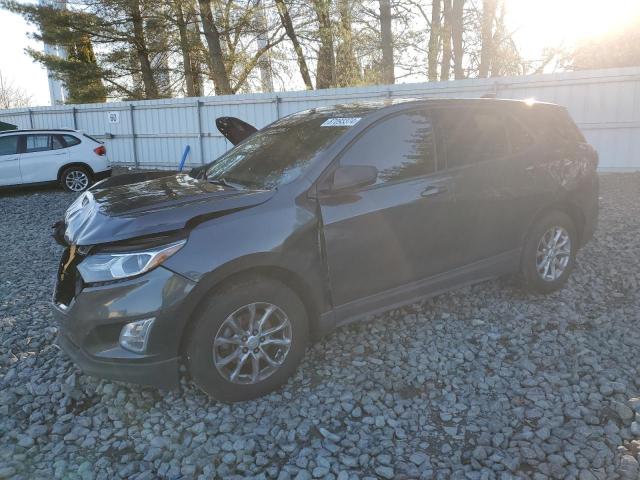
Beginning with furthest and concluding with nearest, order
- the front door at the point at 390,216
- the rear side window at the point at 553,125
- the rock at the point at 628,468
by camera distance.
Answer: the rear side window at the point at 553,125, the front door at the point at 390,216, the rock at the point at 628,468

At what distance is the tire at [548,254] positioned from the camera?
14.5ft

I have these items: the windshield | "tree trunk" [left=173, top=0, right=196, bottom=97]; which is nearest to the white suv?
"tree trunk" [left=173, top=0, right=196, bottom=97]

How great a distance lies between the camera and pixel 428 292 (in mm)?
3768

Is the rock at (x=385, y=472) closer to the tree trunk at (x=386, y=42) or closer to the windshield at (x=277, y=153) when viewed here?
the windshield at (x=277, y=153)

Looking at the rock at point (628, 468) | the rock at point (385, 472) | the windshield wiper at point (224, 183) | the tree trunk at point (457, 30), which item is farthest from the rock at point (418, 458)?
the tree trunk at point (457, 30)

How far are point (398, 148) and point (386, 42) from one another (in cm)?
1565

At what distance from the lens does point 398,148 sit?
366cm

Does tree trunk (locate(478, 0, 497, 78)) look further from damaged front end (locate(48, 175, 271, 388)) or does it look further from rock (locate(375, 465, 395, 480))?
rock (locate(375, 465, 395, 480))

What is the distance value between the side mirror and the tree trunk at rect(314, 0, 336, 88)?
51.8ft

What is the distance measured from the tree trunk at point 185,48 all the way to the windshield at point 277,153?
51.5ft

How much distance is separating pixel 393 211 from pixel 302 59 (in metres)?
19.1

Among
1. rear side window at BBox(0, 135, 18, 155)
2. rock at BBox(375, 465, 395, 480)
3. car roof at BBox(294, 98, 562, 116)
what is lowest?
rock at BBox(375, 465, 395, 480)

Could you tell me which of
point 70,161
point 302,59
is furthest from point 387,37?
point 70,161

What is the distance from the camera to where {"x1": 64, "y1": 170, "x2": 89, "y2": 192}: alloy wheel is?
1208 cm
